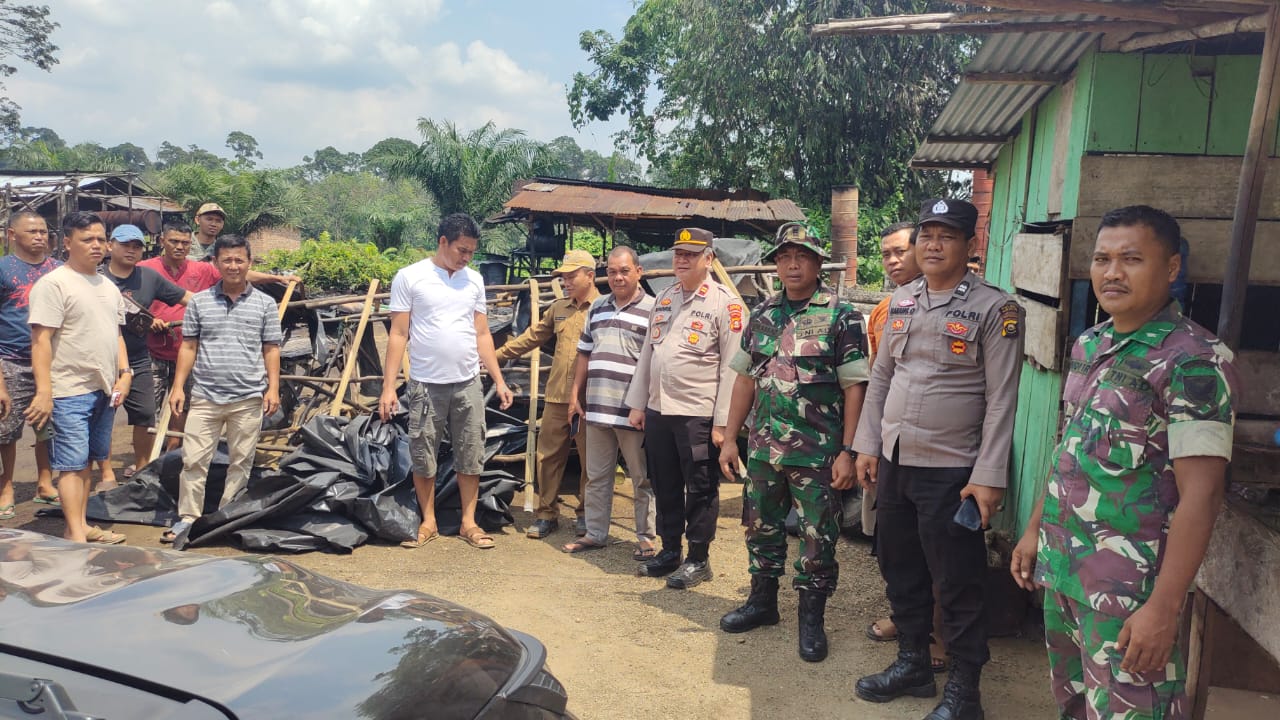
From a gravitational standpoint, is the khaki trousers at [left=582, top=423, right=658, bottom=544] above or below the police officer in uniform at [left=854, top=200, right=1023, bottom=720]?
below

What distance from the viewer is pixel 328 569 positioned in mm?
5133

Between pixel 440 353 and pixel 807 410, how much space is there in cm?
239

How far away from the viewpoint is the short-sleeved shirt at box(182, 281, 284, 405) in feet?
17.1

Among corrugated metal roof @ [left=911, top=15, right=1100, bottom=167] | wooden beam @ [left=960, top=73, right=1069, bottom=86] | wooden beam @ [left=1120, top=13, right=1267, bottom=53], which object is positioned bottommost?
wooden beam @ [left=1120, top=13, right=1267, bottom=53]

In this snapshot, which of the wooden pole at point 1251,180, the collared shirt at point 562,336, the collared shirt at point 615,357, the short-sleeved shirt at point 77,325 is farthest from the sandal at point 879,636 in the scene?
the short-sleeved shirt at point 77,325

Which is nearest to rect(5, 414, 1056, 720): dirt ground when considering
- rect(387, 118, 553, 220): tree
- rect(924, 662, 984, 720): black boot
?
rect(924, 662, 984, 720): black boot

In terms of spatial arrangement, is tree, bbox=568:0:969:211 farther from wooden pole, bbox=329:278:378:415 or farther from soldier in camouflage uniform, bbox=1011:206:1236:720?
soldier in camouflage uniform, bbox=1011:206:1236:720

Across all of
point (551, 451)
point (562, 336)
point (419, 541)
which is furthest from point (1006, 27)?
point (419, 541)

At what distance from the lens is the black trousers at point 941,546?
10.7ft

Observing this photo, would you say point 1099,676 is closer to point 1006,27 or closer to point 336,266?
point 1006,27

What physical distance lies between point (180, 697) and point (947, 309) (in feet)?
8.98

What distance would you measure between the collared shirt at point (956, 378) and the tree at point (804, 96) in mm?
15048

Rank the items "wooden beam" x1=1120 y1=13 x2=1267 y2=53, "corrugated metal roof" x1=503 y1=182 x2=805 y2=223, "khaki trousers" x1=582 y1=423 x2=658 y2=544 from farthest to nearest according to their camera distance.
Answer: "corrugated metal roof" x1=503 y1=182 x2=805 y2=223
"khaki trousers" x1=582 y1=423 x2=658 y2=544
"wooden beam" x1=1120 y1=13 x2=1267 y2=53

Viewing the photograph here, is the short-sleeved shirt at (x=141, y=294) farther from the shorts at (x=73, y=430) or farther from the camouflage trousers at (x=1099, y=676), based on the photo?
the camouflage trousers at (x=1099, y=676)
